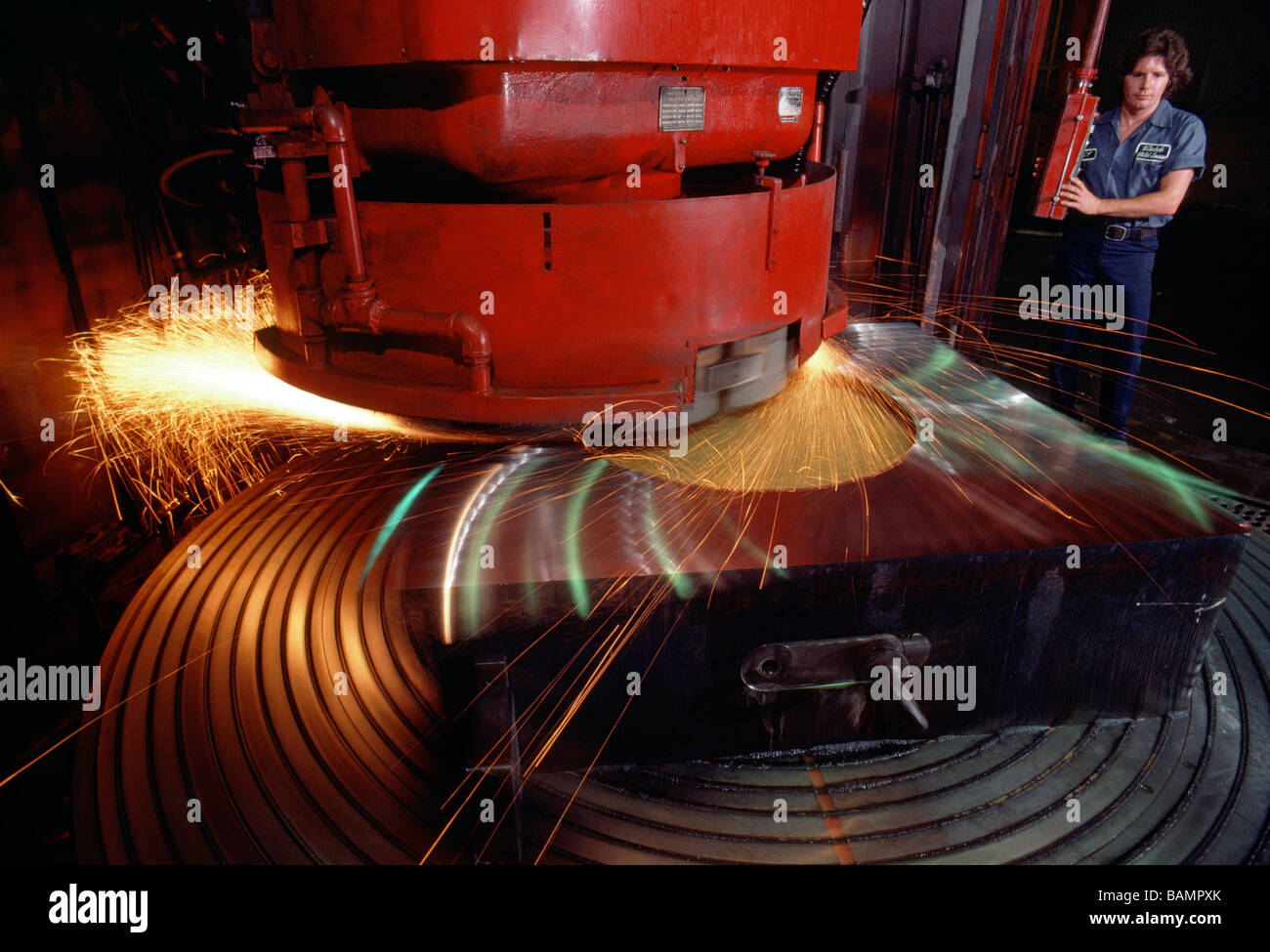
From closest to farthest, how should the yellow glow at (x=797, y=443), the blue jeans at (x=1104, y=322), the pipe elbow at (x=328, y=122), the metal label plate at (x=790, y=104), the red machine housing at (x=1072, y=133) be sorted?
1. the pipe elbow at (x=328, y=122)
2. the metal label plate at (x=790, y=104)
3. the yellow glow at (x=797, y=443)
4. the red machine housing at (x=1072, y=133)
5. the blue jeans at (x=1104, y=322)

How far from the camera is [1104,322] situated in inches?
156

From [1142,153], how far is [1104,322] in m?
0.83

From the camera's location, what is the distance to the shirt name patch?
3.71m

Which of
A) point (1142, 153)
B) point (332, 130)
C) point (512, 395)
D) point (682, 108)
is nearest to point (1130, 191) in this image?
point (1142, 153)

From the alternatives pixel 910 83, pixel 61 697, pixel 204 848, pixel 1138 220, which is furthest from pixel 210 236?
pixel 1138 220

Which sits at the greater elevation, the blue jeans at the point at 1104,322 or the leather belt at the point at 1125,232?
the leather belt at the point at 1125,232

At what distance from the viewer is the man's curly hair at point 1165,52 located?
3.64m

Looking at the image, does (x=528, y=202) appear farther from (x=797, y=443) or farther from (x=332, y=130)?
(x=797, y=443)

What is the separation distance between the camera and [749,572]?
184 cm

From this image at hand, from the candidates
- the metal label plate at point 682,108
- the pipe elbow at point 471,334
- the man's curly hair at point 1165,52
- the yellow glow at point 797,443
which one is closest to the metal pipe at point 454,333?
the pipe elbow at point 471,334

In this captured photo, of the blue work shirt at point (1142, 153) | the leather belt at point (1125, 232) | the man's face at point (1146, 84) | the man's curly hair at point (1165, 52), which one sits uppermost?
the man's curly hair at point (1165, 52)

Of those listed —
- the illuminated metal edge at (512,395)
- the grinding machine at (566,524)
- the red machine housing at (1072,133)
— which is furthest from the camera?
the red machine housing at (1072,133)

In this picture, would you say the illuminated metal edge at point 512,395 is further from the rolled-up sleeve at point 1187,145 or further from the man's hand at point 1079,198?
the rolled-up sleeve at point 1187,145

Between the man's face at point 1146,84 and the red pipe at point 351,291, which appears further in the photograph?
the man's face at point 1146,84
